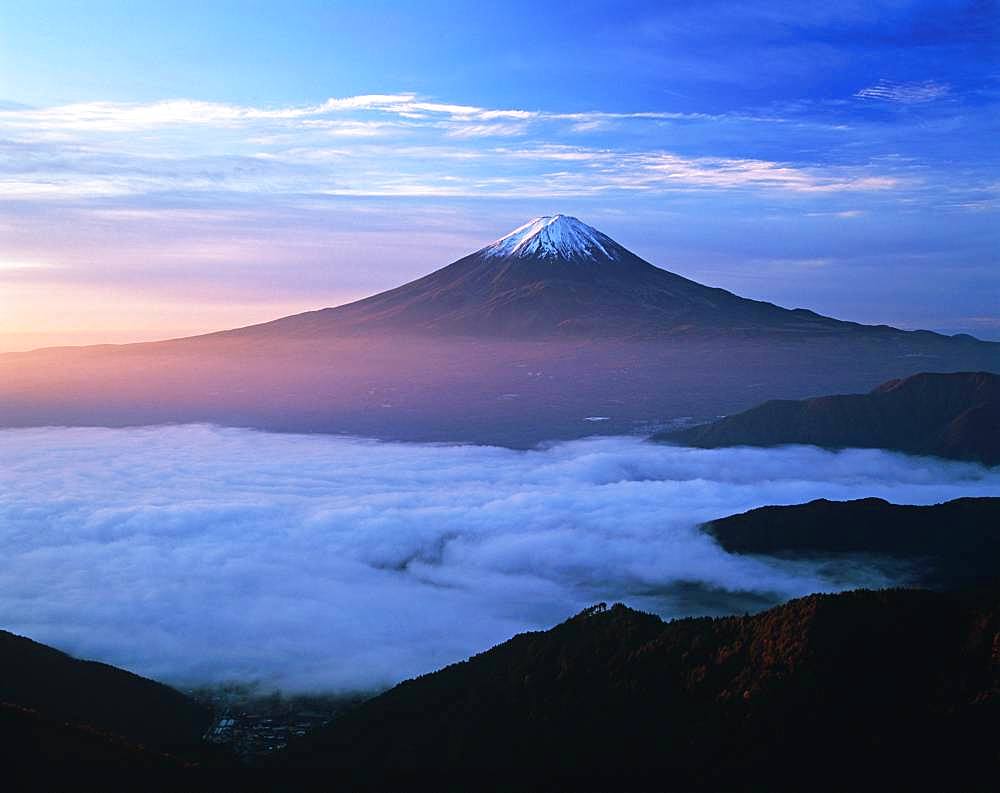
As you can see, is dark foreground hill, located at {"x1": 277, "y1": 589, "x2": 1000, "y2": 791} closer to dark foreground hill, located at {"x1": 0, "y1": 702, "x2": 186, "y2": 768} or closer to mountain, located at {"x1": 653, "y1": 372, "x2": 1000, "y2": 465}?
dark foreground hill, located at {"x1": 0, "y1": 702, "x2": 186, "y2": 768}

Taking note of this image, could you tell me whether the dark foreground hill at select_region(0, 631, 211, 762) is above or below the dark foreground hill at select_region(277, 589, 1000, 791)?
below

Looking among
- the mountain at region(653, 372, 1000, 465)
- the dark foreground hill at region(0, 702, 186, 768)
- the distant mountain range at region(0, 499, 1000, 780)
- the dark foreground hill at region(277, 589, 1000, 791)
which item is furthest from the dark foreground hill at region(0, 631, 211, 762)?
the mountain at region(653, 372, 1000, 465)

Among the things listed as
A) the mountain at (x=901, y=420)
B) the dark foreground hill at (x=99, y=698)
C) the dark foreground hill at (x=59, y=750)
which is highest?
the mountain at (x=901, y=420)

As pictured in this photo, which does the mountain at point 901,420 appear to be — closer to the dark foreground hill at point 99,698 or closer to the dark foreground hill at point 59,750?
the dark foreground hill at point 99,698

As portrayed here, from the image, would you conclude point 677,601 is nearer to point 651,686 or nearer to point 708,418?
point 651,686

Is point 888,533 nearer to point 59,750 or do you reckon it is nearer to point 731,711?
point 731,711

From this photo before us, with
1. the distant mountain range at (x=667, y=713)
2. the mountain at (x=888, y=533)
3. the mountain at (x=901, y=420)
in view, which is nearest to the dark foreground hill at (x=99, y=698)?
the distant mountain range at (x=667, y=713)
